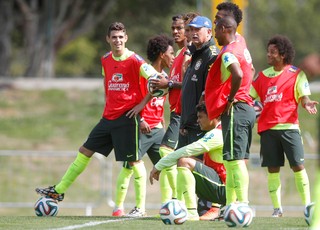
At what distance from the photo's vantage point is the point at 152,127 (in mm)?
12695

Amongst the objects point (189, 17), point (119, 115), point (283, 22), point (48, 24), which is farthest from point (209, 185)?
point (283, 22)

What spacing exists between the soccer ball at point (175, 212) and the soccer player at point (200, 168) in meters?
0.56

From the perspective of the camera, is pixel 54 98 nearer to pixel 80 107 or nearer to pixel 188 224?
pixel 80 107

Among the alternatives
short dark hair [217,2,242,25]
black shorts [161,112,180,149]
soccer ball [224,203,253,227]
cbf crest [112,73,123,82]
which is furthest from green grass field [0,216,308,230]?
short dark hair [217,2,242,25]

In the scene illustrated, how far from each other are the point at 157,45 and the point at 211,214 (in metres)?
2.40

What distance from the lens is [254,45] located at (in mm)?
70625

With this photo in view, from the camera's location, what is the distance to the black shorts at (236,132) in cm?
1023

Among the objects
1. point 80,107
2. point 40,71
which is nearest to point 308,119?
point 80,107

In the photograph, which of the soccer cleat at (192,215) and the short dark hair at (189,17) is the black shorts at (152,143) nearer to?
the short dark hair at (189,17)

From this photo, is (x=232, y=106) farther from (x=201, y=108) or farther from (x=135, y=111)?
(x=135, y=111)

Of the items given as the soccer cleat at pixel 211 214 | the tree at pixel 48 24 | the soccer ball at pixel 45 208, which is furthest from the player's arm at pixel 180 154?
the tree at pixel 48 24

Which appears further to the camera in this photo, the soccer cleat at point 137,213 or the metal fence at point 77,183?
the metal fence at point 77,183

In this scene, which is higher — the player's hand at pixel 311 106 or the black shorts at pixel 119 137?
the player's hand at pixel 311 106

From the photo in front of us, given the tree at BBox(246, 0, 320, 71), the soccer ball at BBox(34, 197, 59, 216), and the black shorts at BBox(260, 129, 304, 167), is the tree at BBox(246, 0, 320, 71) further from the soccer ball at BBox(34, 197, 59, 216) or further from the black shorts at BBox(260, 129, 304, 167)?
the soccer ball at BBox(34, 197, 59, 216)
